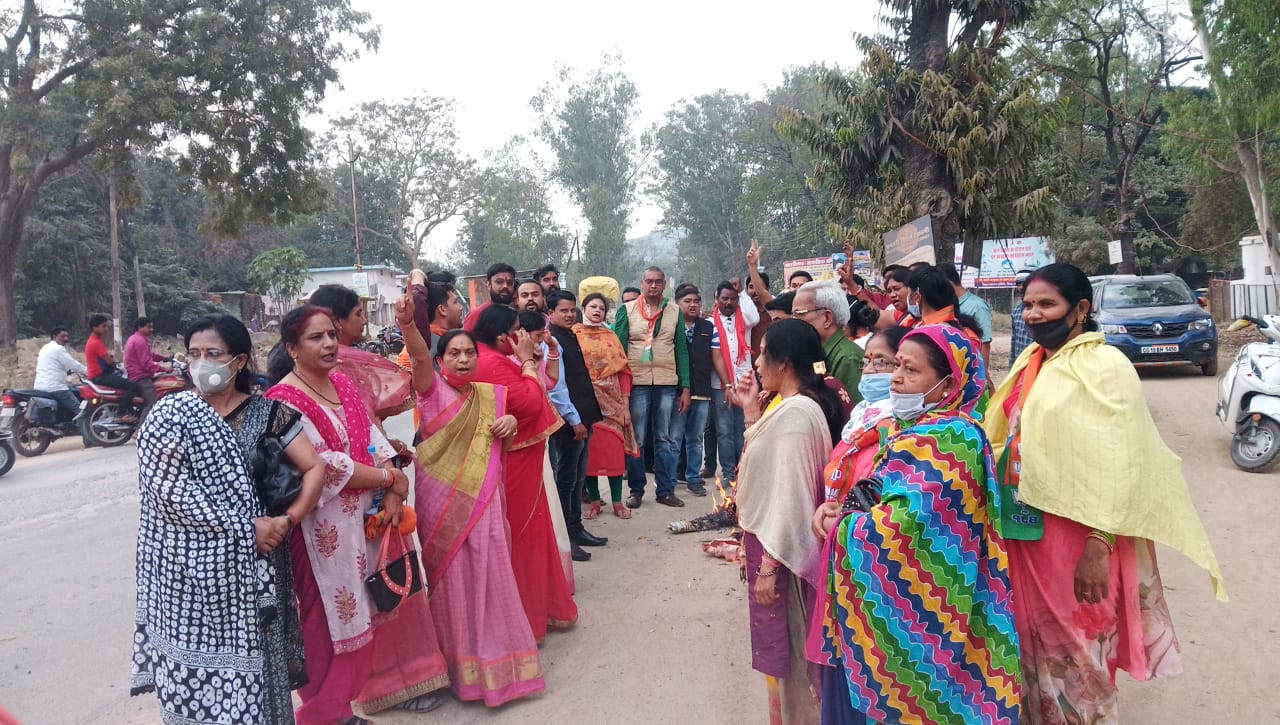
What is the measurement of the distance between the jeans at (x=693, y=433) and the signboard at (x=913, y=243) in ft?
6.72

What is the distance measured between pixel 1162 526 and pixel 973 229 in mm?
9149

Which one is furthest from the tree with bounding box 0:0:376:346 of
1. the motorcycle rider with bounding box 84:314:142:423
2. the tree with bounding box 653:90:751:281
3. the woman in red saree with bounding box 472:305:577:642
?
the tree with bounding box 653:90:751:281

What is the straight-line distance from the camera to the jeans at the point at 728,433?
6833mm

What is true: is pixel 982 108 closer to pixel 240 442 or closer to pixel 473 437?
pixel 473 437

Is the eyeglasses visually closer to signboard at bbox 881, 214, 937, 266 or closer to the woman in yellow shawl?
the woman in yellow shawl

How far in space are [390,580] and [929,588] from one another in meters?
1.92

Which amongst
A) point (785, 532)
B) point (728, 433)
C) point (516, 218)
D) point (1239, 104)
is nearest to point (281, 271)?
point (516, 218)

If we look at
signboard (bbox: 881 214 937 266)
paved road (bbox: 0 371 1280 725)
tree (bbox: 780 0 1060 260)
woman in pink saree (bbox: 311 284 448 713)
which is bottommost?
paved road (bbox: 0 371 1280 725)

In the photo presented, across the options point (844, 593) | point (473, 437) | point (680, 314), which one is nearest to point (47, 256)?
point (680, 314)

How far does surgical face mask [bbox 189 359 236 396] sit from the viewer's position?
8.43 ft

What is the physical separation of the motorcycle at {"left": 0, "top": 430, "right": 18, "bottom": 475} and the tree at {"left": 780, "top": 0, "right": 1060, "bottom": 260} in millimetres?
10445

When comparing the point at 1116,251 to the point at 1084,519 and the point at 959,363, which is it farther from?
the point at 959,363

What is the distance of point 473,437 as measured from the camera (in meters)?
3.57

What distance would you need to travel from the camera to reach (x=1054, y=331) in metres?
2.68
